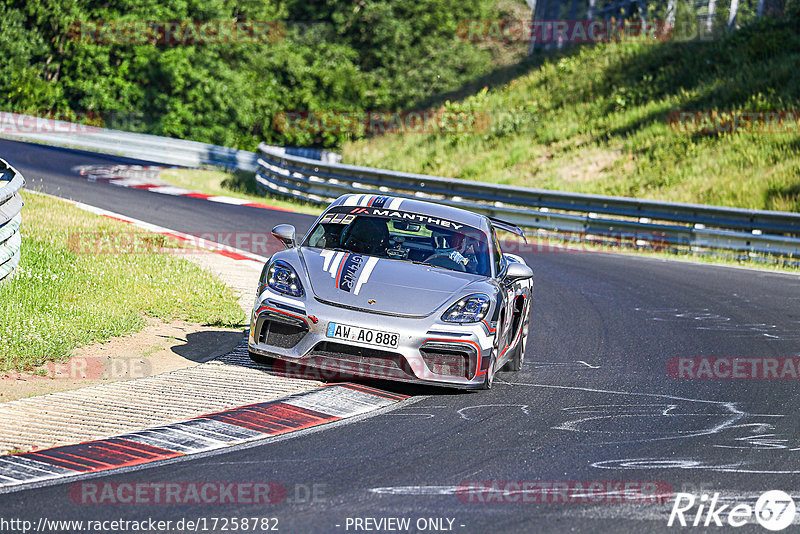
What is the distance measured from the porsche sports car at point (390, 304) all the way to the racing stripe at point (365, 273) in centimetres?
2

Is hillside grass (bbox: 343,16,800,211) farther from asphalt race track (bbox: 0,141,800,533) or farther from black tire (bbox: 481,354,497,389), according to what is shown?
black tire (bbox: 481,354,497,389)

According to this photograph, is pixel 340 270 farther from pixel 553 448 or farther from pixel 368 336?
pixel 553 448

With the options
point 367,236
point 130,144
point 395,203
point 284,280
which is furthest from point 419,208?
point 130,144

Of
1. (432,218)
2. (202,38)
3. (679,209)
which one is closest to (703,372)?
(432,218)

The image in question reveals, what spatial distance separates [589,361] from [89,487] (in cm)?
522

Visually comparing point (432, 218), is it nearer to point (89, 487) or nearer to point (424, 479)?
point (424, 479)

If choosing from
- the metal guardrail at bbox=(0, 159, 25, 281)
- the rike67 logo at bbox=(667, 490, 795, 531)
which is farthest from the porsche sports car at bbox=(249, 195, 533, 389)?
the metal guardrail at bbox=(0, 159, 25, 281)

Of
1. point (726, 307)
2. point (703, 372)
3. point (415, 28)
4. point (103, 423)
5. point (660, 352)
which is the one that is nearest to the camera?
point (103, 423)

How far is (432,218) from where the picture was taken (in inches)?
339

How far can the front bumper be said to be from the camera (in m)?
6.98

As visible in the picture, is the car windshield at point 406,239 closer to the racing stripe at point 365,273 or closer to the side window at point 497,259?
Answer: the side window at point 497,259

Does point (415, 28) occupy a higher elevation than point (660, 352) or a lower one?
higher

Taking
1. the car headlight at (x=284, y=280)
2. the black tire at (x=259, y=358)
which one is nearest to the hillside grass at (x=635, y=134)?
the car headlight at (x=284, y=280)

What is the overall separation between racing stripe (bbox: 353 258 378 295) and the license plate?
0.37 m
